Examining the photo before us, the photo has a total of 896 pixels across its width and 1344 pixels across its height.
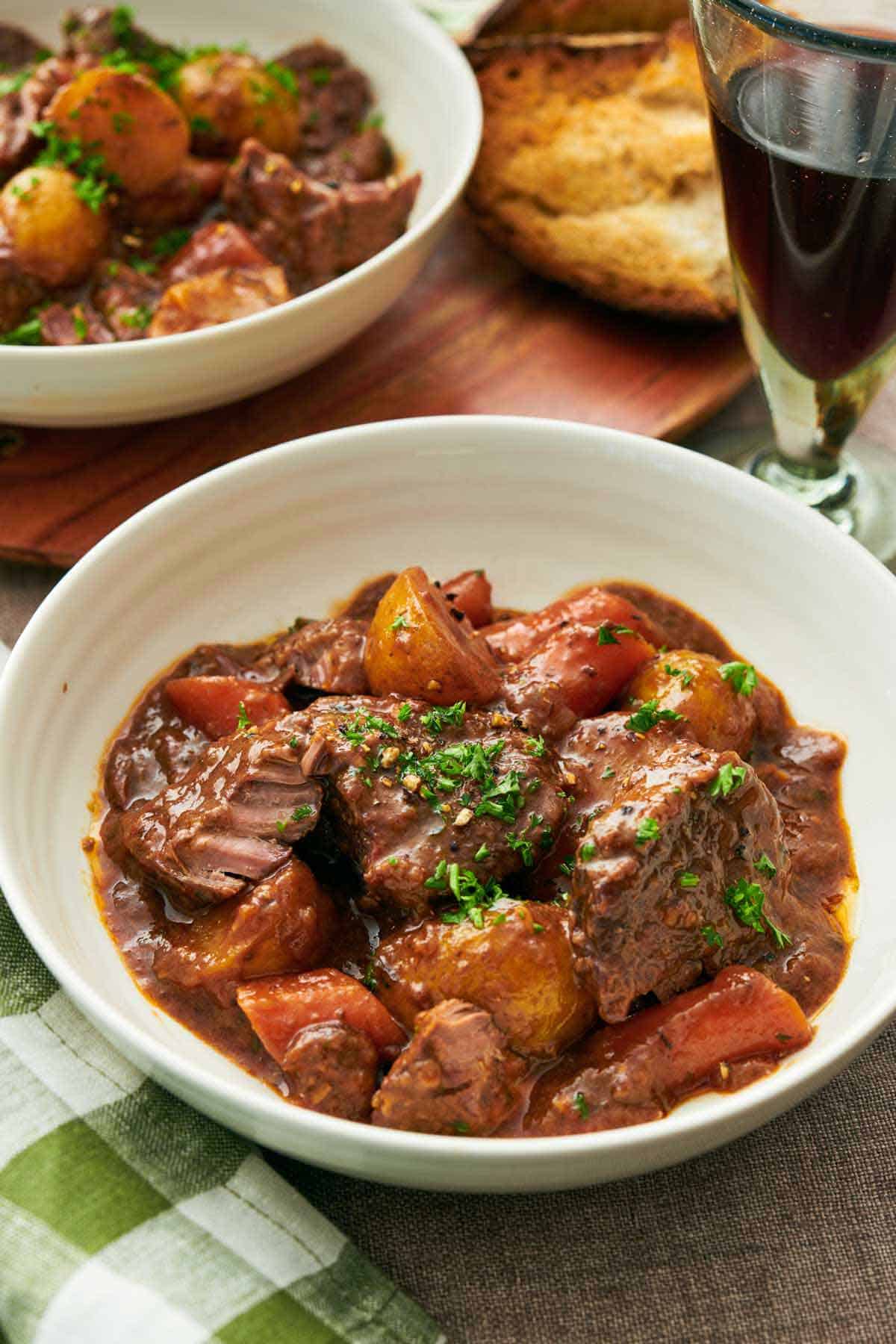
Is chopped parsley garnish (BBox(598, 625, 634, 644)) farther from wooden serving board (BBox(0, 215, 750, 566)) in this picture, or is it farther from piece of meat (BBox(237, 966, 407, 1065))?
wooden serving board (BBox(0, 215, 750, 566))

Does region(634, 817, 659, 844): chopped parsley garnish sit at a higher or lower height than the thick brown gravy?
higher

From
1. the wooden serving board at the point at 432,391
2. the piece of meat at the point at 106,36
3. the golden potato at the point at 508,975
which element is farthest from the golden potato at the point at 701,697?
the piece of meat at the point at 106,36

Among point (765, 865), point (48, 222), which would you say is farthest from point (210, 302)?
point (765, 865)

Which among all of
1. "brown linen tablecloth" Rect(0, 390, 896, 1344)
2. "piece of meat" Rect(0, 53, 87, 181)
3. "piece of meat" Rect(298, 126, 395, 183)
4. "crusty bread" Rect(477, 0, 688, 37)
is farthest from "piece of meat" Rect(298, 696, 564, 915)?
"crusty bread" Rect(477, 0, 688, 37)

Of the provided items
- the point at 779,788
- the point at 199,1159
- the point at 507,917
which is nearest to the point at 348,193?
the point at 779,788

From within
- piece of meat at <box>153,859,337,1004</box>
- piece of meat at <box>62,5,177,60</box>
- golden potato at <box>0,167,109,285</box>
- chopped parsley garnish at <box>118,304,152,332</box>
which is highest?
piece of meat at <box>62,5,177,60</box>

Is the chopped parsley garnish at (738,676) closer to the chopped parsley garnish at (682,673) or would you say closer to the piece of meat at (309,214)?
the chopped parsley garnish at (682,673)
